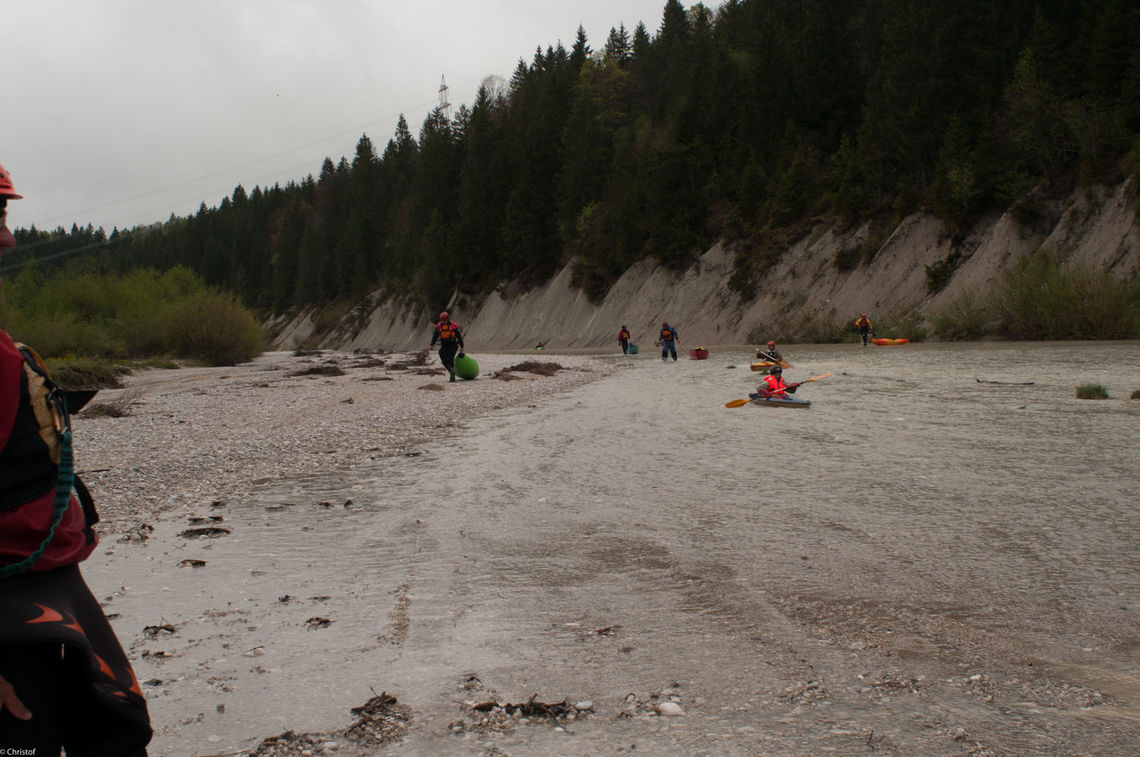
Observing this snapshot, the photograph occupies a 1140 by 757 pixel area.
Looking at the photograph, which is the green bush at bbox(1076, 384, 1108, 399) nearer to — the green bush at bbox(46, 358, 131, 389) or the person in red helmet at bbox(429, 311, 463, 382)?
the person in red helmet at bbox(429, 311, 463, 382)

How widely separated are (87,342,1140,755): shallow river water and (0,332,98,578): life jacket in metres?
1.77

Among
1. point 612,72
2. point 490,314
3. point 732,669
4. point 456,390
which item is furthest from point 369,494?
point 612,72

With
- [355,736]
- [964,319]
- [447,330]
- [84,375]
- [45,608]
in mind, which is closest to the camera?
[45,608]

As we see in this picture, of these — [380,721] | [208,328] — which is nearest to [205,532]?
[380,721]

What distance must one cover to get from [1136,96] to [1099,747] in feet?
144

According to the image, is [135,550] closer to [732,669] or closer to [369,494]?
[369,494]

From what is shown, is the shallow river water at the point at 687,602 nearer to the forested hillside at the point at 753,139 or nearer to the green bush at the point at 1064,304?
the forested hillside at the point at 753,139

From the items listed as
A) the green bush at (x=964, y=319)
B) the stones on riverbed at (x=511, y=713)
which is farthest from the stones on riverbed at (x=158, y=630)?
the green bush at (x=964, y=319)

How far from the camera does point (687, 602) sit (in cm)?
520

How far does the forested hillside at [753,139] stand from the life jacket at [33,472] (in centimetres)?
1750

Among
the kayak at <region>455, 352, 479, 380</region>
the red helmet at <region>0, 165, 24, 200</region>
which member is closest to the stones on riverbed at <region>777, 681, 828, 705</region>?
the red helmet at <region>0, 165, 24, 200</region>

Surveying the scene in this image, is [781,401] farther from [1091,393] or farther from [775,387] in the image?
[1091,393]

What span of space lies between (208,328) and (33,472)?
52.2 meters

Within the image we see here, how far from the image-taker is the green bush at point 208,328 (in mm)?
49500
